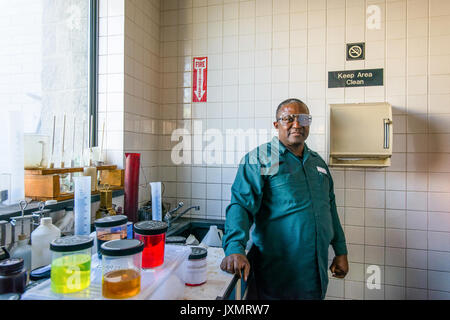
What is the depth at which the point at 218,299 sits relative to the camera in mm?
898

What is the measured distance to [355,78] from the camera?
6.53 ft

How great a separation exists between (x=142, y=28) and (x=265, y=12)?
0.90 metres

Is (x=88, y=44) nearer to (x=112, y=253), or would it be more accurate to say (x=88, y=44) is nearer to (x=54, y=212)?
(x=54, y=212)

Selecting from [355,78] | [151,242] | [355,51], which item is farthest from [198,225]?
[355,51]

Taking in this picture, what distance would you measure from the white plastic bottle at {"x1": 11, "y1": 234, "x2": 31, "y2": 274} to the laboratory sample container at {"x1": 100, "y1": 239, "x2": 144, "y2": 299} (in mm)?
407

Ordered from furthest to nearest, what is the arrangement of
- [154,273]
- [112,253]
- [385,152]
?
[385,152], [154,273], [112,253]

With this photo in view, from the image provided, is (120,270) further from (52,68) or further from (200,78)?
(200,78)

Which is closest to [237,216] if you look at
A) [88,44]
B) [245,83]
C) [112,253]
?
[112,253]

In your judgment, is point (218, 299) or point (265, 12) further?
point (265, 12)

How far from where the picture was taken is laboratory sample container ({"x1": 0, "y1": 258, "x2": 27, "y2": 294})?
0.85 m

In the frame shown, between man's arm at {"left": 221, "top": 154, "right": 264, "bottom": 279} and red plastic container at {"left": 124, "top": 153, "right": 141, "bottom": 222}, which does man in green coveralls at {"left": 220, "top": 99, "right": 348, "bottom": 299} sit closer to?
man's arm at {"left": 221, "top": 154, "right": 264, "bottom": 279}

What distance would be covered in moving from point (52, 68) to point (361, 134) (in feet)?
6.13

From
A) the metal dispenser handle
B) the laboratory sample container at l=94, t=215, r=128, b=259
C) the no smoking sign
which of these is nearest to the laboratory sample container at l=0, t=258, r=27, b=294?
the laboratory sample container at l=94, t=215, r=128, b=259

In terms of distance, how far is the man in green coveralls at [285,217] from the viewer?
1.35 metres
